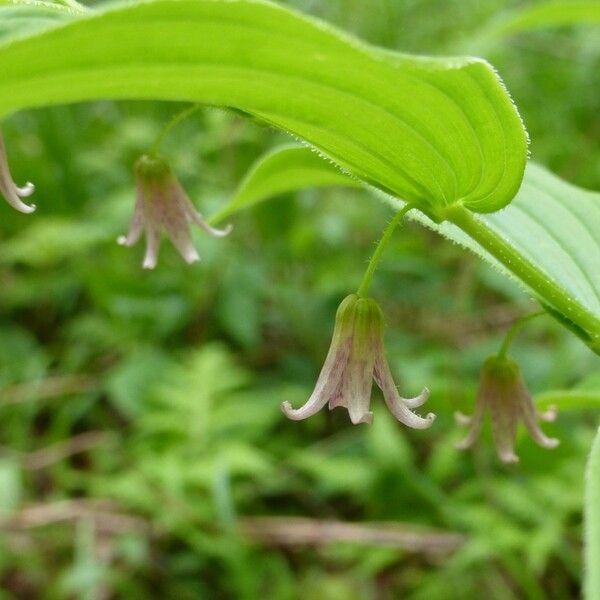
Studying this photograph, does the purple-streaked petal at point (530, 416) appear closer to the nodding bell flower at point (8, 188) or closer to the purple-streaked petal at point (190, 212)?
the purple-streaked petal at point (190, 212)

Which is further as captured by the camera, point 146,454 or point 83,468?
point 83,468

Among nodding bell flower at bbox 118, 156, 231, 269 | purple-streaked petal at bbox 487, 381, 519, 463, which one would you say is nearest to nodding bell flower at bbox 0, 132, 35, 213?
nodding bell flower at bbox 118, 156, 231, 269

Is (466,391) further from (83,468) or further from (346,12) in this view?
(346,12)

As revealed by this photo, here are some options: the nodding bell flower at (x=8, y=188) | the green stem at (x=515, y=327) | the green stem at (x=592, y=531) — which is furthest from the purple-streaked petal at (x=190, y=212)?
the green stem at (x=592, y=531)

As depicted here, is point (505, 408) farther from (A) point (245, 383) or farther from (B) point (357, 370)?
(A) point (245, 383)

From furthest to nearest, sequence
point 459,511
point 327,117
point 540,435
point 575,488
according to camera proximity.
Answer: point 459,511 < point 575,488 < point 540,435 < point 327,117

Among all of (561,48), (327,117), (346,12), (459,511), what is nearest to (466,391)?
(459,511)

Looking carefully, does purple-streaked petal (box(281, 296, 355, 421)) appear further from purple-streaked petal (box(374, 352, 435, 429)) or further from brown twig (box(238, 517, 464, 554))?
brown twig (box(238, 517, 464, 554))
